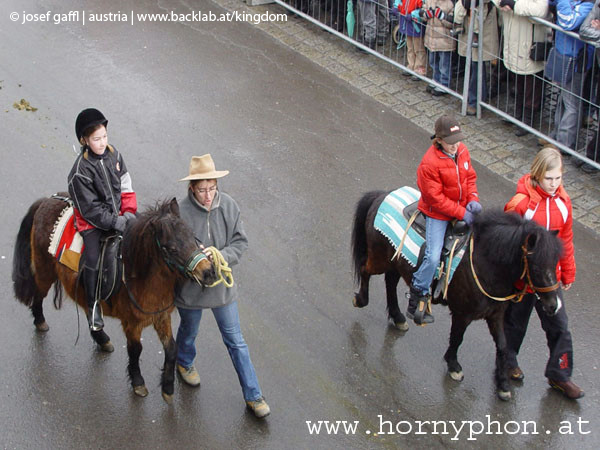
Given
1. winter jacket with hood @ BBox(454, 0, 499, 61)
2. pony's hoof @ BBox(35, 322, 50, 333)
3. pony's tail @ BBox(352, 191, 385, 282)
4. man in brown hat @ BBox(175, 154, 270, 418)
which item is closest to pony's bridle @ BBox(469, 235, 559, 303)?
pony's tail @ BBox(352, 191, 385, 282)

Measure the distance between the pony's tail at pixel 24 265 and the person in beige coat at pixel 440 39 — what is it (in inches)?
240

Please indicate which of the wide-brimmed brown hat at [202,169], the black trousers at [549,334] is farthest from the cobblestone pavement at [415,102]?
the wide-brimmed brown hat at [202,169]

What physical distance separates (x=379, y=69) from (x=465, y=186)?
5704 mm

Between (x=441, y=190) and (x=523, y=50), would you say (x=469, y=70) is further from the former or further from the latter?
(x=441, y=190)

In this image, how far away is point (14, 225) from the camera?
353 inches

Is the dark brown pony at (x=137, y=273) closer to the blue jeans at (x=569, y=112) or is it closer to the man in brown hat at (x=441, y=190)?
the man in brown hat at (x=441, y=190)

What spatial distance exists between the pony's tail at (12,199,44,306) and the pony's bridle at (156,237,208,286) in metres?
1.82

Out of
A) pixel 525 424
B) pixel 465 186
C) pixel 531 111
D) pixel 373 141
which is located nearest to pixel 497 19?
pixel 531 111

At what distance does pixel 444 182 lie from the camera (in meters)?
6.79

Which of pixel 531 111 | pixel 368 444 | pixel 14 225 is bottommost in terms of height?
pixel 368 444

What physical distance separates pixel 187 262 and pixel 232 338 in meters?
0.92

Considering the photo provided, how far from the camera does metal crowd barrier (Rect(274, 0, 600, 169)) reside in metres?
9.77

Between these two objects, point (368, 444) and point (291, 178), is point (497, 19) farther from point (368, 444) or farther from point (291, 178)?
point (368, 444)

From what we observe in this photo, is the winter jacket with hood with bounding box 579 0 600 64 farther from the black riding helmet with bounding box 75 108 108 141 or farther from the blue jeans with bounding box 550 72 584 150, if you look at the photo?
the black riding helmet with bounding box 75 108 108 141
